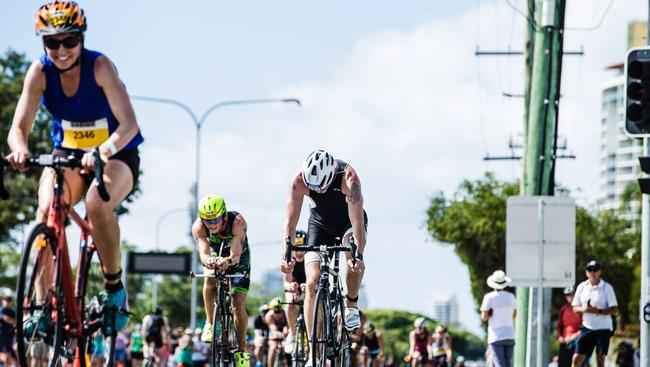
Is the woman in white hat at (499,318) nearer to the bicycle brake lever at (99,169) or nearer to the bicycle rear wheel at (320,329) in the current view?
the bicycle rear wheel at (320,329)

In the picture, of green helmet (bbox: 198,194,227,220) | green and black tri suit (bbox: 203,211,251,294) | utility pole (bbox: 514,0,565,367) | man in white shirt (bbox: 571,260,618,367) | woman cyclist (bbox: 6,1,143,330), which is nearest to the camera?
woman cyclist (bbox: 6,1,143,330)

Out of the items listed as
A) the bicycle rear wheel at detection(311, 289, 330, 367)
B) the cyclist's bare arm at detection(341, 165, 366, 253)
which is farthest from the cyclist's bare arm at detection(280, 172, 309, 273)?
the bicycle rear wheel at detection(311, 289, 330, 367)

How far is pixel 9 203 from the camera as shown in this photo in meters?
55.7

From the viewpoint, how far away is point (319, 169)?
14.1m

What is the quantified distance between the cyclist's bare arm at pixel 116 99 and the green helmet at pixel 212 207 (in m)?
5.11

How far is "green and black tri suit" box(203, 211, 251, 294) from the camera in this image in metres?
15.9


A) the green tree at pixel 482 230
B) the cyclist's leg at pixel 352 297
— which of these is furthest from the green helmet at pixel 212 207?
the green tree at pixel 482 230

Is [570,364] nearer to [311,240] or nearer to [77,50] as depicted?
[311,240]

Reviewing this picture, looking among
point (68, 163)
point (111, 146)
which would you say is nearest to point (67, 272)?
point (68, 163)

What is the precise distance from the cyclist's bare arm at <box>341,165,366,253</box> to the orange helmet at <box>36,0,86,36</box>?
4.82 m

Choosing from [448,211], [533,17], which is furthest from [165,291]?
[533,17]

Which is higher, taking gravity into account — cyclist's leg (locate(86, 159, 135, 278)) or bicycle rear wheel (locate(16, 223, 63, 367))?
cyclist's leg (locate(86, 159, 135, 278))

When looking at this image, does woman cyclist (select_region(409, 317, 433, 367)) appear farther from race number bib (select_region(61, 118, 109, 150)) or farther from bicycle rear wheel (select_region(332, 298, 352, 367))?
race number bib (select_region(61, 118, 109, 150))

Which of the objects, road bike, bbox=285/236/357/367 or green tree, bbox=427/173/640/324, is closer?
road bike, bbox=285/236/357/367
